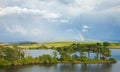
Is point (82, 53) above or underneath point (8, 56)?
above

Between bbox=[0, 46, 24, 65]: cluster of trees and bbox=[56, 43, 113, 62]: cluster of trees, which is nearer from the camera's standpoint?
bbox=[0, 46, 24, 65]: cluster of trees

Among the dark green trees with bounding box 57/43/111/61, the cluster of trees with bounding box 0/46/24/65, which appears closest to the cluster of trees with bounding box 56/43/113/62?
the dark green trees with bounding box 57/43/111/61

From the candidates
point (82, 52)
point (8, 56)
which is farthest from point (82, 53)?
point (8, 56)

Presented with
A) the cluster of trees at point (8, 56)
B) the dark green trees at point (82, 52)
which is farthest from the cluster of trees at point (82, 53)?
the cluster of trees at point (8, 56)

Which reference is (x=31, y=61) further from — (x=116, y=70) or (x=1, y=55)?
(x=116, y=70)

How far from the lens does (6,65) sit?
90500 mm

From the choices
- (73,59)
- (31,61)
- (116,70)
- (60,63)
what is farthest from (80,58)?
(116,70)

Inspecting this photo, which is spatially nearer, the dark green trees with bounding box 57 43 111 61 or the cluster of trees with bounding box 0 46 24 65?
the cluster of trees with bounding box 0 46 24 65

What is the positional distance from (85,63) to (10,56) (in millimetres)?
27487

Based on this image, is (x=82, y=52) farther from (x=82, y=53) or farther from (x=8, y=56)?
(x=8, y=56)

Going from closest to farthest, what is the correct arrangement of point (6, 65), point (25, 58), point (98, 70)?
point (98, 70)
point (6, 65)
point (25, 58)

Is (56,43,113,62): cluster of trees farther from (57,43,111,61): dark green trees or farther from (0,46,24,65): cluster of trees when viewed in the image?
(0,46,24,65): cluster of trees

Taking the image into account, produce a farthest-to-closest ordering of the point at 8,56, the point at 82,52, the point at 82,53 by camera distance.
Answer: the point at 82,52, the point at 82,53, the point at 8,56

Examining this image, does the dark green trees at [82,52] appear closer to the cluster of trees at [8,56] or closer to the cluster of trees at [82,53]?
the cluster of trees at [82,53]
